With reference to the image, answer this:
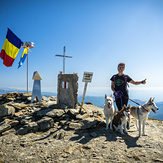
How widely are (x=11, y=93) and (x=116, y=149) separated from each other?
406 inches

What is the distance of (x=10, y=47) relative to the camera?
33.0ft

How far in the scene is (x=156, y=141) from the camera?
484 cm

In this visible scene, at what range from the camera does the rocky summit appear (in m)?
3.76

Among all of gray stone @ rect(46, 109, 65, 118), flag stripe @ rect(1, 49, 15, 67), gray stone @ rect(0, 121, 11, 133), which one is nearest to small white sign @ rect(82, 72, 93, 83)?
gray stone @ rect(46, 109, 65, 118)

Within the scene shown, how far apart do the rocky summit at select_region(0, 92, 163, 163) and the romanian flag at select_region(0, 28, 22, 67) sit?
4.94 m

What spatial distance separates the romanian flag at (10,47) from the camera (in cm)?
1003

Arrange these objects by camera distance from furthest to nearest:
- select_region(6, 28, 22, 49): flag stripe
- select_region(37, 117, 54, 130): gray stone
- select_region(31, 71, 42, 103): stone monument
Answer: select_region(6, 28, 22, 49): flag stripe, select_region(31, 71, 42, 103): stone monument, select_region(37, 117, 54, 130): gray stone

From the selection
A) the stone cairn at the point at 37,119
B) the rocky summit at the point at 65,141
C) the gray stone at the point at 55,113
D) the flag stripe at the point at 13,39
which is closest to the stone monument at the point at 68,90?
the stone cairn at the point at 37,119

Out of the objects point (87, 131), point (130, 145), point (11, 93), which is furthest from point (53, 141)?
point (11, 93)

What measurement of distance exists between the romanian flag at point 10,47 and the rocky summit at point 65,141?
494 cm

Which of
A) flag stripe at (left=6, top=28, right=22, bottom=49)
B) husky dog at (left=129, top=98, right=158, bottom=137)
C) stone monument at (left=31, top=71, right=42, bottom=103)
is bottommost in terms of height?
husky dog at (left=129, top=98, right=158, bottom=137)

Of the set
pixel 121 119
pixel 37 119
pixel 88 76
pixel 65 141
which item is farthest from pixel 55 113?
pixel 121 119

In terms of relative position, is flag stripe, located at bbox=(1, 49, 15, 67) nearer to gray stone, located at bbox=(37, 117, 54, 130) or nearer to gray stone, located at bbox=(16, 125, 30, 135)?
gray stone, located at bbox=(16, 125, 30, 135)

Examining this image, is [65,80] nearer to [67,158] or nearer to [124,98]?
[124,98]
